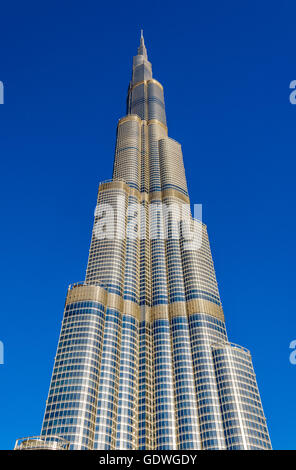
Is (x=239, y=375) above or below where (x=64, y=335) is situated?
below

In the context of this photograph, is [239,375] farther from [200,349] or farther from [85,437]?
[85,437]

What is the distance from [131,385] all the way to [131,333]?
2443cm

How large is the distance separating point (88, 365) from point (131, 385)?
865 inches

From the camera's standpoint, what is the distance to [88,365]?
16525 cm

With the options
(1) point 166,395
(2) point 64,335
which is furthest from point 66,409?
(1) point 166,395

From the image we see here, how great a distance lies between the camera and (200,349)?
609 ft
